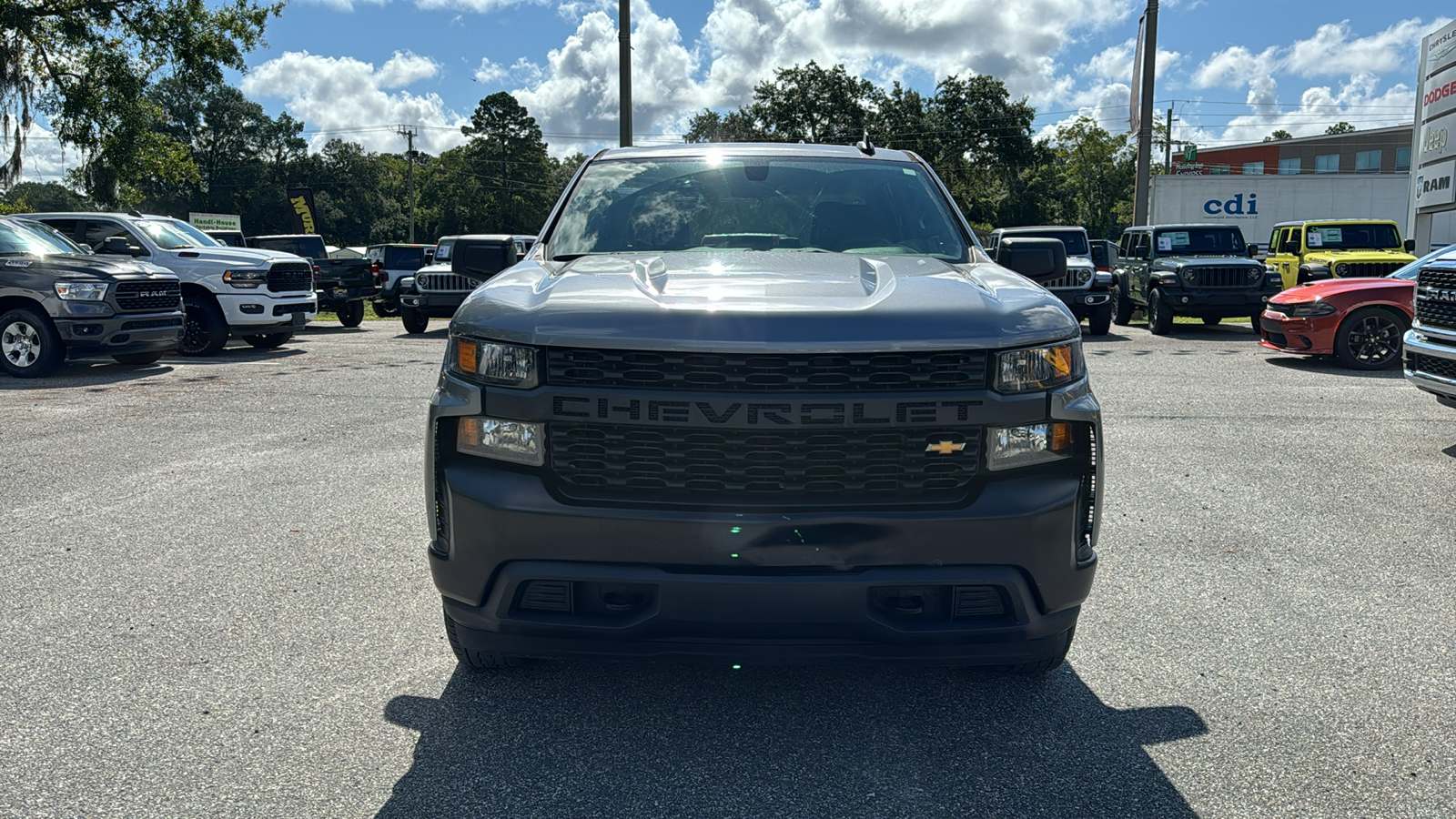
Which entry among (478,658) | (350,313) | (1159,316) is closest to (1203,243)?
(1159,316)

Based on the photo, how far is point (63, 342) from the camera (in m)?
12.0

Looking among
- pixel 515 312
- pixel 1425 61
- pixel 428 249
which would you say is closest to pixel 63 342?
pixel 515 312

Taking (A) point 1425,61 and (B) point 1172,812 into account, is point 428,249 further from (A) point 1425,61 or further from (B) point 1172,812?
(B) point 1172,812

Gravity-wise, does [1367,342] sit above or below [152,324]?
below

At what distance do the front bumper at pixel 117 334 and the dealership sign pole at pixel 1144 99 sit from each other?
69.9 feet

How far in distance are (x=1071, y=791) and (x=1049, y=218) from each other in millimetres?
78869

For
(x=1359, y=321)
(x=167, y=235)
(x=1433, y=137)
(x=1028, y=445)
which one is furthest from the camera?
(x=1433, y=137)

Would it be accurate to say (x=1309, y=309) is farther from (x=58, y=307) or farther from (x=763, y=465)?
(x=58, y=307)

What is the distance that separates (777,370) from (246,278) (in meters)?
13.9

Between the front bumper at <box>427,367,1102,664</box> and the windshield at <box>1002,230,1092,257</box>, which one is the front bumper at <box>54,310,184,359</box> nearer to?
the front bumper at <box>427,367,1102,664</box>

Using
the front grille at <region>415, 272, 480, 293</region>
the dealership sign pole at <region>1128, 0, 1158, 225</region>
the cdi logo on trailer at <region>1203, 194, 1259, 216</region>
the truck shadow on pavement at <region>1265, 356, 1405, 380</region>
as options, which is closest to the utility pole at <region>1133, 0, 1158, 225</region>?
the dealership sign pole at <region>1128, 0, 1158, 225</region>

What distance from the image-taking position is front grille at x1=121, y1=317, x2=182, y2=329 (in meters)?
12.2

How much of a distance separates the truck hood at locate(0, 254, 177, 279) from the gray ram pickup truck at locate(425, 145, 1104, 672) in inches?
432

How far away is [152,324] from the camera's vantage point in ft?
40.7
